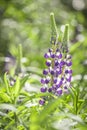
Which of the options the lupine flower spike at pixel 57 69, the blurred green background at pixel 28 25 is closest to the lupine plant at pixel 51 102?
the lupine flower spike at pixel 57 69

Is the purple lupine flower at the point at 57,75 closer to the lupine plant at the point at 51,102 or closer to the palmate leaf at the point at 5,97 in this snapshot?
the lupine plant at the point at 51,102

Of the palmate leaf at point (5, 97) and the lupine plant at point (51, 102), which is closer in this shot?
the lupine plant at point (51, 102)

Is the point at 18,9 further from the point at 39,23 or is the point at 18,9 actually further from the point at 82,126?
the point at 82,126

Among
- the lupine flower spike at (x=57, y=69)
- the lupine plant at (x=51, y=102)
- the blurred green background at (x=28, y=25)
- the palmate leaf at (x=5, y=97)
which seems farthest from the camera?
the blurred green background at (x=28, y=25)

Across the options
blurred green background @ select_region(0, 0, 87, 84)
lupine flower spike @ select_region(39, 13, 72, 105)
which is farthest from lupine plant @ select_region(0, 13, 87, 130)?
blurred green background @ select_region(0, 0, 87, 84)

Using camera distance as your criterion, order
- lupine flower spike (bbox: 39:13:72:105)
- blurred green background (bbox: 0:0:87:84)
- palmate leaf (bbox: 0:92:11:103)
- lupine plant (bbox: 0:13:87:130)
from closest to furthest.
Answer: lupine plant (bbox: 0:13:87:130), palmate leaf (bbox: 0:92:11:103), lupine flower spike (bbox: 39:13:72:105), blurred green background (bbox: 0:0:87:84)

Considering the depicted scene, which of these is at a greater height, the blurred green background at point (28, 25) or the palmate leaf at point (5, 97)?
the blurred green background at point (28, 25)

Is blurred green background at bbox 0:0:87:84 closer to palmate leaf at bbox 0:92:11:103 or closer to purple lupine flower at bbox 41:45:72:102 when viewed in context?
purple lupine flower at bbox 41:45:72:102

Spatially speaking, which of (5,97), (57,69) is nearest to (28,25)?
(57,69)

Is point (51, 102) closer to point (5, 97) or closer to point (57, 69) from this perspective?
point (5, 97)

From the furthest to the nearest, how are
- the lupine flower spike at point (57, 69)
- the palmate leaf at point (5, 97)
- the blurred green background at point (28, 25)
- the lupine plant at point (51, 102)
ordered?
the blurred green background at point (28, 25), the lupine flower spike at point (57, 69), the palmate leaf at point (5, 97), the lupine plant at point (51, 102)
